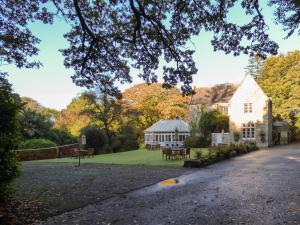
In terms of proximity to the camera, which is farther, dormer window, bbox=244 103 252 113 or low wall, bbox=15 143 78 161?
dormer window, bbox=244 103 252 113

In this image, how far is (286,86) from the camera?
41.5m

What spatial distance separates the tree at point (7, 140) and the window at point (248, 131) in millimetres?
34670

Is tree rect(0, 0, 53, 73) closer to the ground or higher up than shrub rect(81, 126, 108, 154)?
higher up

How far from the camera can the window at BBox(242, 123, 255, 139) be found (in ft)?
129

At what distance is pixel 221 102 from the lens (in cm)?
4481

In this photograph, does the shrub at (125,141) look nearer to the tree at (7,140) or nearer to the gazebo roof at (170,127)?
the gazebo roof at (170,127)

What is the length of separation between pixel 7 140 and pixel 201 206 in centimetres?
497

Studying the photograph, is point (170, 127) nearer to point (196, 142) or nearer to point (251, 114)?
Result: point (196, 142)

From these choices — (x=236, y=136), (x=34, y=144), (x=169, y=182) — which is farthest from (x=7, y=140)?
(x=236, y=136)

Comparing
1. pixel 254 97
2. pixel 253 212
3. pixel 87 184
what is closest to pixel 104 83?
pixel 87 184

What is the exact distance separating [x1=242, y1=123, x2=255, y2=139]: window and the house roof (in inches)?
239

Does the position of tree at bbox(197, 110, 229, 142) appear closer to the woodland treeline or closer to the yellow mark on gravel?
the woodland treeline

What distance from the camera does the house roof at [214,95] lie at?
4569 centimetres

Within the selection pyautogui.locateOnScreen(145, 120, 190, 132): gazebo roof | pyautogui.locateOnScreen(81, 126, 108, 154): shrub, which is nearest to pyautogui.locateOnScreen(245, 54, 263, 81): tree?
pyautogui.locateOnScreen(145, 120, 190, 132): gazebo roof
